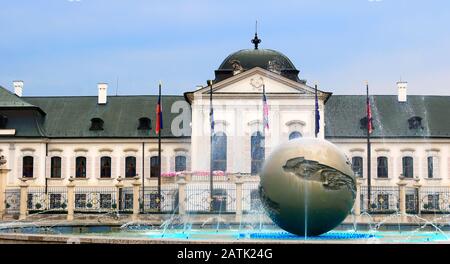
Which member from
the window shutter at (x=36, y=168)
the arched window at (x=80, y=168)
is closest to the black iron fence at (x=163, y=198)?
the arched window at (x=80, y=168)

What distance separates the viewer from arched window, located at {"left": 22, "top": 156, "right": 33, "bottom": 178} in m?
54.4

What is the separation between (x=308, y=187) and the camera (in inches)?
671

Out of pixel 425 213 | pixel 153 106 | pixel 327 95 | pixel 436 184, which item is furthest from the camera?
pixel 153 106

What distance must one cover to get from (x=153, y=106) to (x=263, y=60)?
10.8 meters

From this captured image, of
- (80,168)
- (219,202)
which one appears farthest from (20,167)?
(219,202)

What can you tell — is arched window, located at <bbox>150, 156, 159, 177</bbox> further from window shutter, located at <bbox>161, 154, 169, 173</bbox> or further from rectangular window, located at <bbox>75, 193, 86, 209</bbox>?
rectangular window, located at <bbox>75, 193, 86, 209</bbox>

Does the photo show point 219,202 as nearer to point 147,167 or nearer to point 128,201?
point 128,201

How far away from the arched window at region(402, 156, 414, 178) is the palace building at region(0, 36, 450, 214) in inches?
2.8

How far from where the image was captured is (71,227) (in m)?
25.9

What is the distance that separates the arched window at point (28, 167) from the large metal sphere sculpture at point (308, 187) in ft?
130

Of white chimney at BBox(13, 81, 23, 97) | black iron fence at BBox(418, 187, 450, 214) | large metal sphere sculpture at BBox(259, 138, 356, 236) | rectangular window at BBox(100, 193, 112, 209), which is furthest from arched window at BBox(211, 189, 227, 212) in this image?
large metal sphere sculpture at BBox(259, 138, 356, 236)

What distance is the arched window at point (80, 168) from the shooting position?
2186 inches
